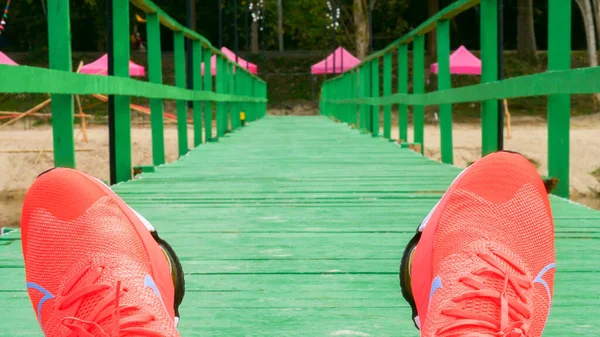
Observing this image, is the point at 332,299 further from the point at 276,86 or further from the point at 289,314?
the point at 276,86

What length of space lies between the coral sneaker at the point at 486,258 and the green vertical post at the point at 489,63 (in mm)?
2411

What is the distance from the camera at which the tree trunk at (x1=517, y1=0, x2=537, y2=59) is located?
27812 millimetres

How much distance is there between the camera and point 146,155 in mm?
16172

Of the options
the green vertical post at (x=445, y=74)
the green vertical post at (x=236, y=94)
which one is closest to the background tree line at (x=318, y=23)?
the green vertical post at (x=236, y=94)

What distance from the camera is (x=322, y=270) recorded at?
225 centimetres

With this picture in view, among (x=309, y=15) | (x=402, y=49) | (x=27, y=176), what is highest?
(x=309, y=15)

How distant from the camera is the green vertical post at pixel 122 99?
425cm

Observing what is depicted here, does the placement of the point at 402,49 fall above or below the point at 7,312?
above

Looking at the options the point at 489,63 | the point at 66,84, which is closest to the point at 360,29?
the point at 489,63

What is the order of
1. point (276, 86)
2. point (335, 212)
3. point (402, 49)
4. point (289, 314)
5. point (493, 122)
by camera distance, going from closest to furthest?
point (289, 314), point (335, 212), point (493, 122), point (402, 49), point (276, 86)

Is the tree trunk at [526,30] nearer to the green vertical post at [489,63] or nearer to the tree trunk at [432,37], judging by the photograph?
the tree trunk at [432,37]

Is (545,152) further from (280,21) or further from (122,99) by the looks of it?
(280,21)

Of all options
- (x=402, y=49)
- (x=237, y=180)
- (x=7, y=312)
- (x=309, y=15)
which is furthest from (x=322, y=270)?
(x=309, y=15)

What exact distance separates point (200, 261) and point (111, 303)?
1010mm
